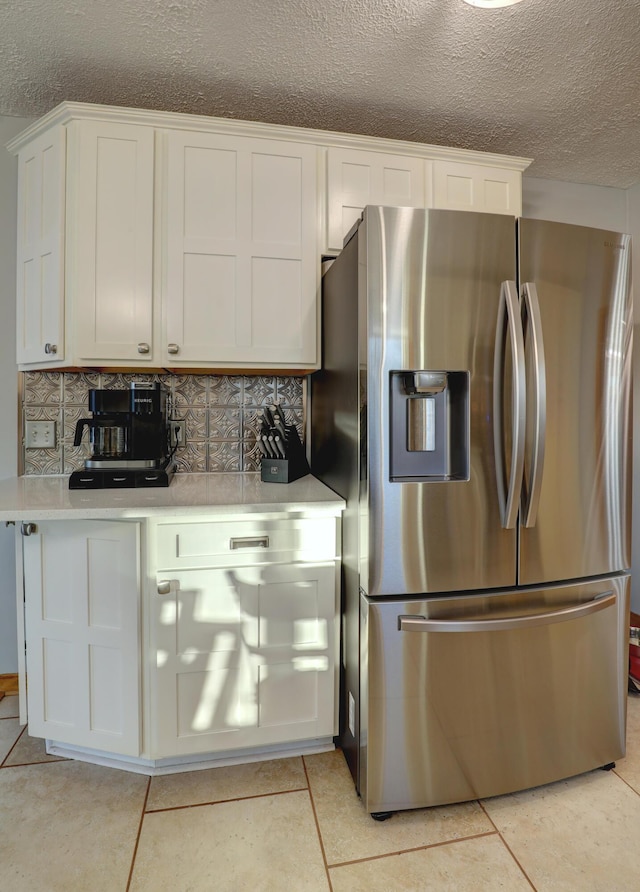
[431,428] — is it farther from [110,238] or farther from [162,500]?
[110,238]

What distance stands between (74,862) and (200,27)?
2.50m

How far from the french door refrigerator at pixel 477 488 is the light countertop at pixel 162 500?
0.71 ft

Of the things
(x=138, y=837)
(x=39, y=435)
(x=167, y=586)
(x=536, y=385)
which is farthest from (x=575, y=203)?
(x=138, y=837)

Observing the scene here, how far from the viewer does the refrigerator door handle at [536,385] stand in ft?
4.65

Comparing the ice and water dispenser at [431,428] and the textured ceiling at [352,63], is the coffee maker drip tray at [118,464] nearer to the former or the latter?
the ice and water dispenser at [431,428]

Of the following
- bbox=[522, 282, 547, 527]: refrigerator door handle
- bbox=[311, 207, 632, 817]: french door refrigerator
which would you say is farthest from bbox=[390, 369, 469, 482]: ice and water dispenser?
bbox=[522, 282, 547, 527]: refrigerator door handle

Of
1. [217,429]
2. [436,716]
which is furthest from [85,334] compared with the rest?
[436,716]

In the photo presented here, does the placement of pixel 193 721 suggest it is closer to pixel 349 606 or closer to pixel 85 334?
pixel 349 606

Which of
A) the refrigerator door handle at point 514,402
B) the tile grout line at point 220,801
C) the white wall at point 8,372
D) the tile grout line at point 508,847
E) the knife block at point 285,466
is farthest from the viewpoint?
the white wall at point 8,372

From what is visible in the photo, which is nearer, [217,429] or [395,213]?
[395,213]

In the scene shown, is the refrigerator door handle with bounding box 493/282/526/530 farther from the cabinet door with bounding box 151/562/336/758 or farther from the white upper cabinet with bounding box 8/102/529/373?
the white upper cabinet with bounding box 8/102/529/373

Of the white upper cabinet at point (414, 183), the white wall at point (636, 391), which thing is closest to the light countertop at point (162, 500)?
the white upper cabinet at point (414, 183)

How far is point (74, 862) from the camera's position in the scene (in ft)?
4.39

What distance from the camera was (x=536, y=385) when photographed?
4.65 feet
